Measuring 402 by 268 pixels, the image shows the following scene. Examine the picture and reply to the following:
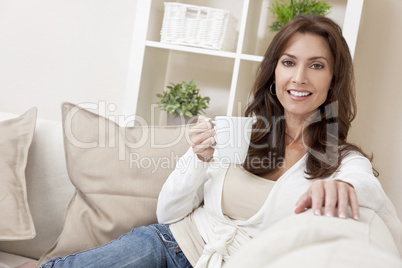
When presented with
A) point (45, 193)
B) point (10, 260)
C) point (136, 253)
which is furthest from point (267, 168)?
point (10, 260)

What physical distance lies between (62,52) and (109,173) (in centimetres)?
118

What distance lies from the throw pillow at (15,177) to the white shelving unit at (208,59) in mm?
506

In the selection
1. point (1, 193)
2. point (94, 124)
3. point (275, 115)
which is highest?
point (275, 115)

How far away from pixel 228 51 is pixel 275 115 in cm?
57

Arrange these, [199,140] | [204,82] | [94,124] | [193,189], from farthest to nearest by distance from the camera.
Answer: [204,82]
[94,124]
[193,189]
[199,140]

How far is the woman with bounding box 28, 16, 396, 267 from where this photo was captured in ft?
4.40

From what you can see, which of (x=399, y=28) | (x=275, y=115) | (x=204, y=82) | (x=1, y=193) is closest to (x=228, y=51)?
(x=204, y=82)

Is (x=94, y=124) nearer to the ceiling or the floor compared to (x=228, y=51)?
nearer to the floor

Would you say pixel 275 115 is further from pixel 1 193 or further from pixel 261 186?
pixel 1 193

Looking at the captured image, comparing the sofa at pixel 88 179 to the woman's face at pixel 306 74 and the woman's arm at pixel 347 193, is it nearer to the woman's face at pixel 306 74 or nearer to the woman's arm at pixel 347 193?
the woman's face at pixel 306 74

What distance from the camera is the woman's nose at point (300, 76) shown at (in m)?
1.49

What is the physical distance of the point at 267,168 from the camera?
4.96 feet

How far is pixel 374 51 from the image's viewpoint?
6.96 feet

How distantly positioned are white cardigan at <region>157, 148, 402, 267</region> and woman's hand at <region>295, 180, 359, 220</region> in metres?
0.13
